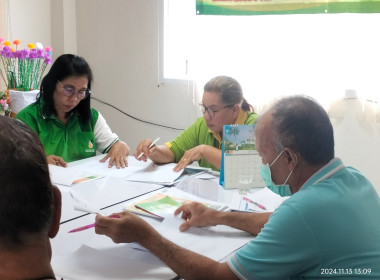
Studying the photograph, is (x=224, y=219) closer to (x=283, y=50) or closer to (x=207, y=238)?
(x=207, y=238)

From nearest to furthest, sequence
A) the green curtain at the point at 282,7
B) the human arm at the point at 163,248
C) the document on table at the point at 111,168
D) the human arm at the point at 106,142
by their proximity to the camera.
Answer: the human arm at the point at 163,248 < the document on table at the point at 111,168 < the human arm at the point at 106,142 < the green curtain at the point at 282,7

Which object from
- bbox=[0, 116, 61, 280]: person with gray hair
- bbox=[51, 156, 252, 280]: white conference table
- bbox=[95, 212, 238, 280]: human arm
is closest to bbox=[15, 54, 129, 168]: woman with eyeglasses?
bbox=[51, 156, 252, 280]: white conference table

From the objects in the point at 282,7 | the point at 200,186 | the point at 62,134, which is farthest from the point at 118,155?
the point at 282,7

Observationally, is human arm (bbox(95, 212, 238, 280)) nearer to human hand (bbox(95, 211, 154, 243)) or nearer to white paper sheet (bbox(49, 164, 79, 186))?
human hand (bbox(95, 211, 154, 243))

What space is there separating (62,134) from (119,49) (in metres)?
1.50

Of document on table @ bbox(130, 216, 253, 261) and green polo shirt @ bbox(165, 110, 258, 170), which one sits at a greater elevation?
green polo shirt @ bbox(165, 110, 258, 170)

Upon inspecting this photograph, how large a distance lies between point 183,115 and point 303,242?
2545mm

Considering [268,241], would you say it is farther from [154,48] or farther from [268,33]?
[154,48]

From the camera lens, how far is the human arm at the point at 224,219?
1510 millimetres

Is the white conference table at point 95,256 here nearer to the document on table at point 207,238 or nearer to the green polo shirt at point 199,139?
the document on table at point 207,238

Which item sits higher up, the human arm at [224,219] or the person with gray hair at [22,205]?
the person with gray hair at [22,205]

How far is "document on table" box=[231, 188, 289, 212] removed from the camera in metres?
1.70

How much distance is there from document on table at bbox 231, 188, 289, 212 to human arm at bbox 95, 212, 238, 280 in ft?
1.51

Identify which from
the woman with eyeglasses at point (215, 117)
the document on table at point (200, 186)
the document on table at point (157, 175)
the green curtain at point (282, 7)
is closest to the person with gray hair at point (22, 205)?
the document on table at point (200, 186)
